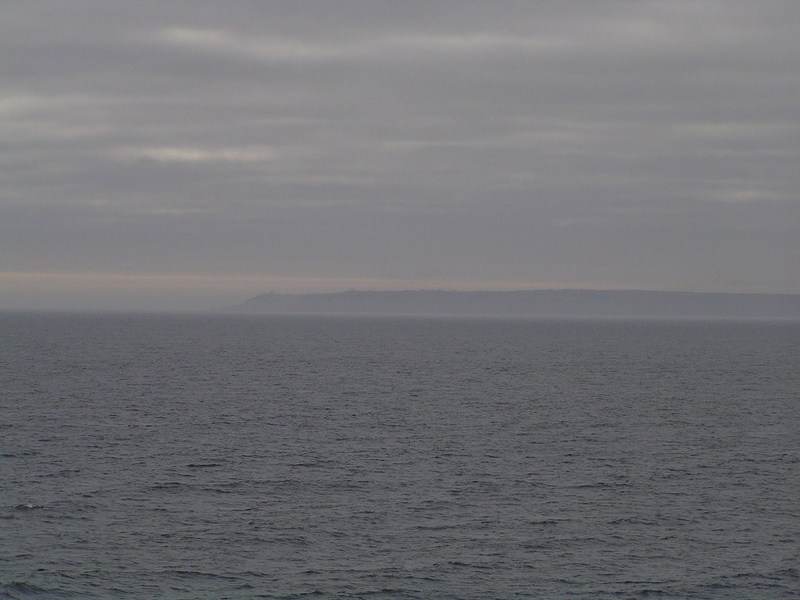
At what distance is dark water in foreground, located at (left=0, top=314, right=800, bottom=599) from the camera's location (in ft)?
105

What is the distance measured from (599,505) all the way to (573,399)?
43065mm

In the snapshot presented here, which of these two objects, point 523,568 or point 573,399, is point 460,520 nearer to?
point 523,568

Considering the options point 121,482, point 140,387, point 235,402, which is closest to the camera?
point 121,482

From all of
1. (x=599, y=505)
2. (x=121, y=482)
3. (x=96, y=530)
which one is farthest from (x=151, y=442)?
(x=599, y=505)

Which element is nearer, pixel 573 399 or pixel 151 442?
pixel 151 442

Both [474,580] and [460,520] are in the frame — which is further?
[460,520]

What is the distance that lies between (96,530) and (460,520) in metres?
15.6

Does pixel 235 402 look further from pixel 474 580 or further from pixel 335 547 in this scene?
pixel 474 580

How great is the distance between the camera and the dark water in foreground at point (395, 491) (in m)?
32.2

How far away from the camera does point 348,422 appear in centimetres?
6825

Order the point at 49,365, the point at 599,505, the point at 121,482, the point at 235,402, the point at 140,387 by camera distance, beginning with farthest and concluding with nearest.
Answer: the point at 49,365 < the point at 140,387 < the point at 235,402 < the point at 121,482 < the point at 599,505

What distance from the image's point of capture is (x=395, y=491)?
44.7 metres

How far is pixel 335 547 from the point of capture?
35.3 m

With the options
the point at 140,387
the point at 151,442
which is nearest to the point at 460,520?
the point at 151,442
